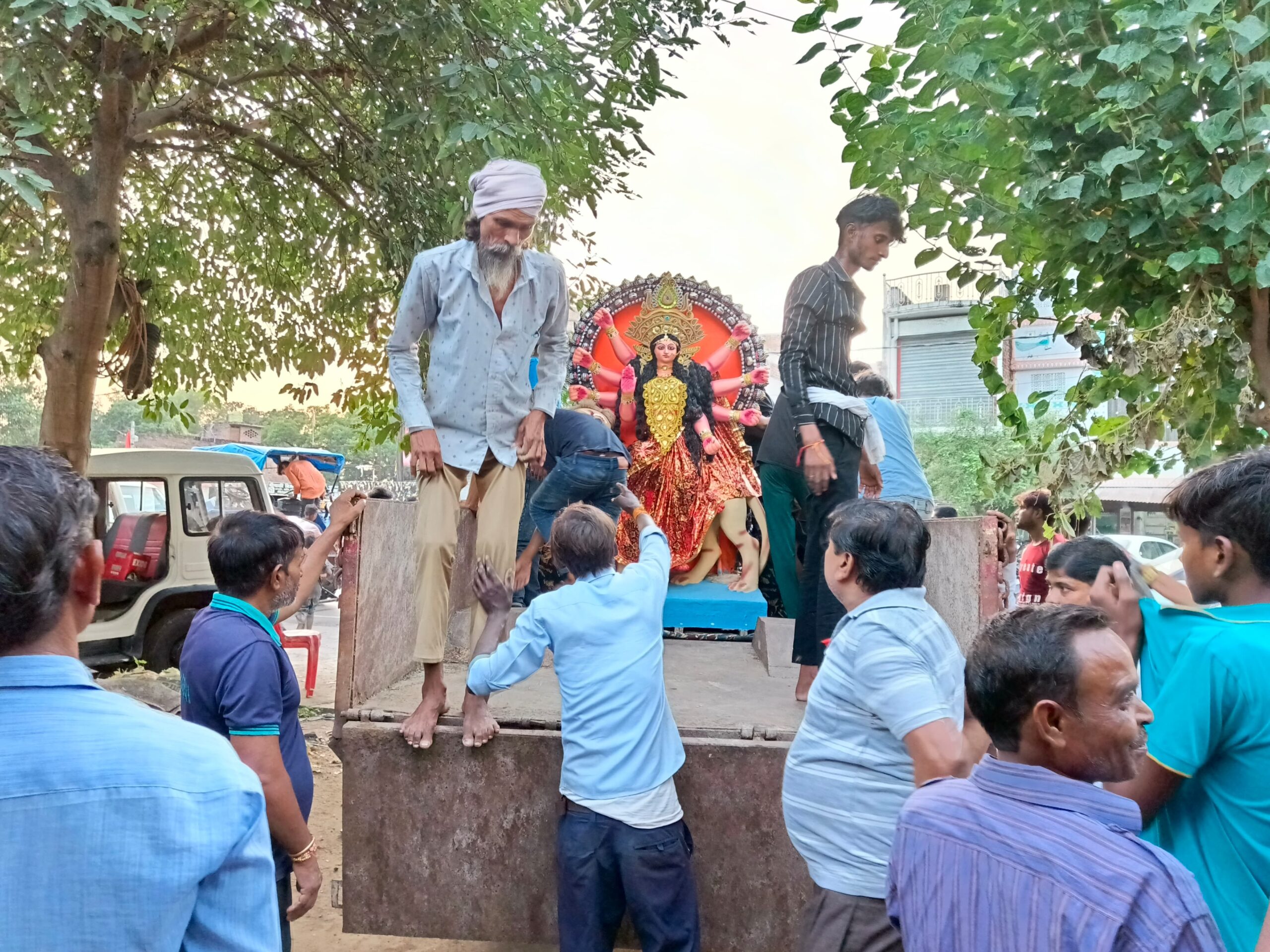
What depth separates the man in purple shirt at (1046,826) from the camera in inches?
46.4

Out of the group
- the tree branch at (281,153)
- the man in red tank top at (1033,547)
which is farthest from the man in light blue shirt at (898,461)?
the tree branch at (281,153)

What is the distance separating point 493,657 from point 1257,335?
2192 mm

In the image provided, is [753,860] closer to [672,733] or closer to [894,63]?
[672,733]

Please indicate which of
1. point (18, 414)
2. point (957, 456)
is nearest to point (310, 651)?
point (957, 456)

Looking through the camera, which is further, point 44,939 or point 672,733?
point 672,733

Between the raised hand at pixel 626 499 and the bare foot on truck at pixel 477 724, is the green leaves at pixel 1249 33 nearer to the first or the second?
the raised hand at pixel 626 499

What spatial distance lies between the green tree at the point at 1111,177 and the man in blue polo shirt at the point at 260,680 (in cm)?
197

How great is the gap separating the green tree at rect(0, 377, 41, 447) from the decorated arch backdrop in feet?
115

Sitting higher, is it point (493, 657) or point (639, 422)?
point (639, 422)

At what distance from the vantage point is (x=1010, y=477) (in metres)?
3.13

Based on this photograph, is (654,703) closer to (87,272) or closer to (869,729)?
(869,729)

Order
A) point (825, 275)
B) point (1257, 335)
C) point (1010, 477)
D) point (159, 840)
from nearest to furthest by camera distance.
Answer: point (159, 840) → point (1257, 335) → point (1010, 477) → point (825, 275)

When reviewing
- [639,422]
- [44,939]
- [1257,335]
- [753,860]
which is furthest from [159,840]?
[639,422]

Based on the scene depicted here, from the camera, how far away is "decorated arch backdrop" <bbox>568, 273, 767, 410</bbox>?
6.80m
